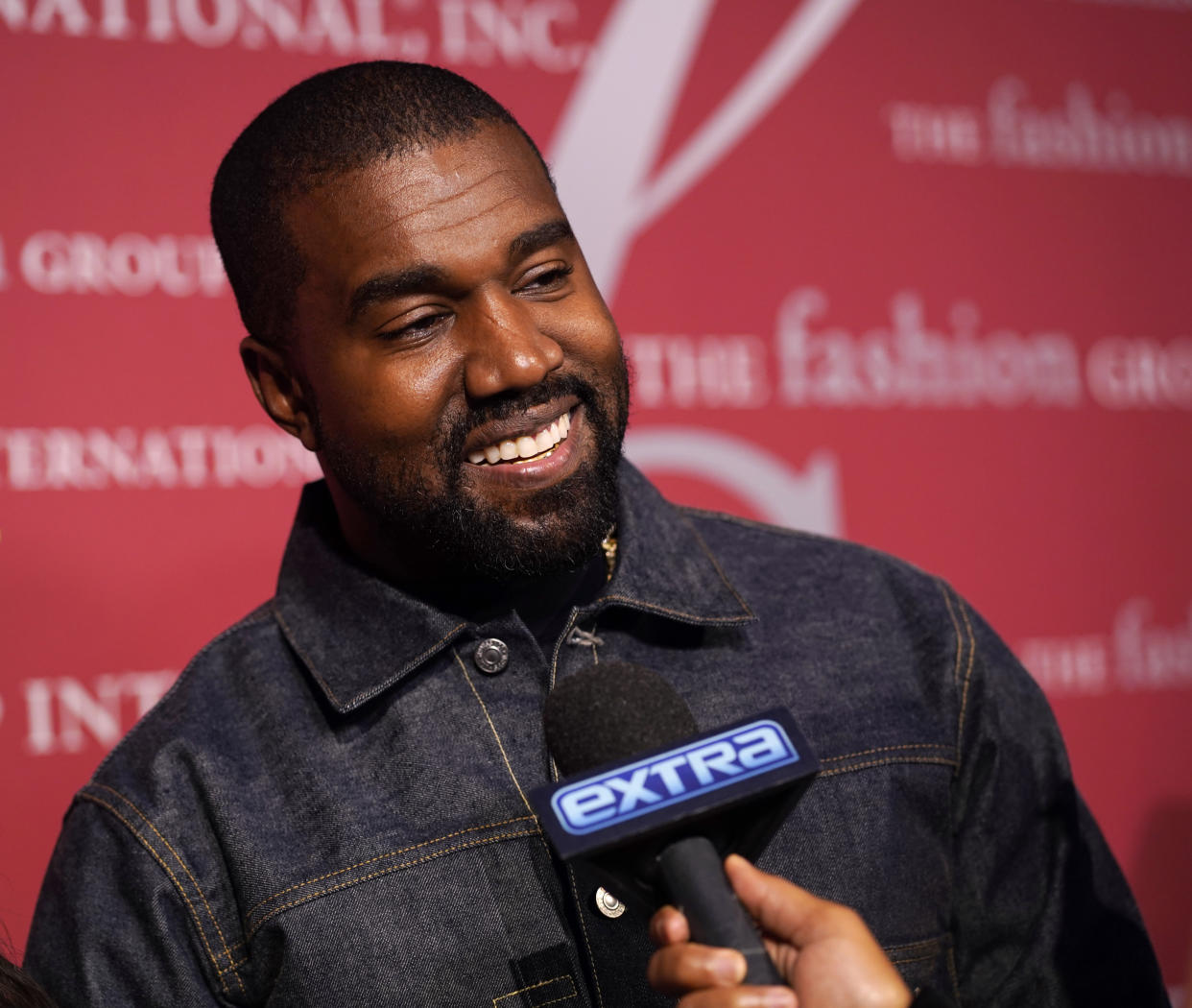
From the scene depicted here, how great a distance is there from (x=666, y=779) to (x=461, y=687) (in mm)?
523

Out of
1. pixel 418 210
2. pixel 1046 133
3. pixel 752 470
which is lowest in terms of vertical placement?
pixel 752 470

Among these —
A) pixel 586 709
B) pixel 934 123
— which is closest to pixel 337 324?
pixel 586 709

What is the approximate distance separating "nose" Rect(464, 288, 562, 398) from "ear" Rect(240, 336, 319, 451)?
22cm

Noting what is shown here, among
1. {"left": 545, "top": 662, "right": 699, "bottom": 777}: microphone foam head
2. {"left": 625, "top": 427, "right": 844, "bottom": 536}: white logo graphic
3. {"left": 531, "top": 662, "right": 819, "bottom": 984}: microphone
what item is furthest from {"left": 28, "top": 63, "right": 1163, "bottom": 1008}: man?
{"left": 625, "top": 427, "right": 844, "bottom": 536}: white logo graphic

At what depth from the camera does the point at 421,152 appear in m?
1.26

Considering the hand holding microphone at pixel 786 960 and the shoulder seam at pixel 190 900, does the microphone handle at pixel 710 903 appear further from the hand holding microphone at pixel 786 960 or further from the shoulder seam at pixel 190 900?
the shoulder seam at pixel 190 900

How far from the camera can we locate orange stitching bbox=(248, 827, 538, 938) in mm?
1199

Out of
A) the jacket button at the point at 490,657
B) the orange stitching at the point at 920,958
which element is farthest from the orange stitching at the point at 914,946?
the jacket button at the point at 490,657

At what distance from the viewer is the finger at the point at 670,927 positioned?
2.56ft

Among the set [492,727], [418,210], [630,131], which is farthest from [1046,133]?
[492,727]

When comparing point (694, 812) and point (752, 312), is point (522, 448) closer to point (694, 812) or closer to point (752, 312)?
point (694, 812)

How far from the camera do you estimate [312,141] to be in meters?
1.30

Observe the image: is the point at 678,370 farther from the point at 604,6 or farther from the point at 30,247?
the point at 30,247

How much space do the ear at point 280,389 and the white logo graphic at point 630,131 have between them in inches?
29.0
